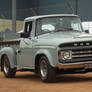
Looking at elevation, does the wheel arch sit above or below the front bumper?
above

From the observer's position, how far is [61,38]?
11.6 meters

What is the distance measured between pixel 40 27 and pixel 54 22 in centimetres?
46

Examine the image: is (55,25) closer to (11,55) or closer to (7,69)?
(11,55)

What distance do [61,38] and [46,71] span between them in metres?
1.00

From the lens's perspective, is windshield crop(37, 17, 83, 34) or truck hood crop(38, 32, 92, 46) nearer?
truck hood crop(38, 32, 92, 46)

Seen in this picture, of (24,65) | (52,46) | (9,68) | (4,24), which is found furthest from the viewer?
(4,24)

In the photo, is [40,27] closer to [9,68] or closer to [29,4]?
[9,68]

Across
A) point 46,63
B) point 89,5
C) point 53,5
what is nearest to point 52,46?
point 46,63

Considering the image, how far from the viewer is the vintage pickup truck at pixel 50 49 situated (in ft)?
36.8

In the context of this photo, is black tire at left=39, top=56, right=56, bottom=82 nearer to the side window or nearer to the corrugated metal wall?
the side window

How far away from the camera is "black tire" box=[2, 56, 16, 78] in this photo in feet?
46.9

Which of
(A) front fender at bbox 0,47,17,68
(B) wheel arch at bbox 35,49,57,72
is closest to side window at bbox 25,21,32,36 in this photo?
(A) front fender at bbox 0,47,17,68

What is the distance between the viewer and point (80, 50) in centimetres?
1134

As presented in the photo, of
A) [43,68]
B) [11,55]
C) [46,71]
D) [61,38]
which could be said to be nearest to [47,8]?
[11,55]
